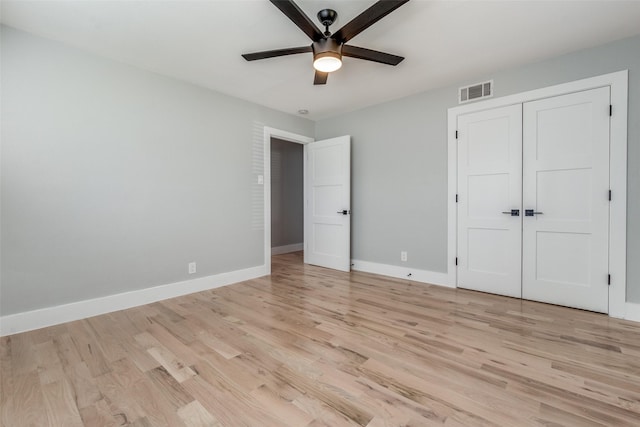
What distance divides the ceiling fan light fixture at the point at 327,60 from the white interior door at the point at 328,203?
1971 mm

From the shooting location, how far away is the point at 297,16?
1.81 metres

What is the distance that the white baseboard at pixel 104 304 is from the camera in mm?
2283

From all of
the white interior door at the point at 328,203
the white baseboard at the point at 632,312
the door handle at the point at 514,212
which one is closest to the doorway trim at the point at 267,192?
the white interior door at the point at 328,203

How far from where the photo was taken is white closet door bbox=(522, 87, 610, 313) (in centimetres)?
260

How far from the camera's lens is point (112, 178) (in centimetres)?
275

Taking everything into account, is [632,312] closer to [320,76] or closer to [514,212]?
[514,212]

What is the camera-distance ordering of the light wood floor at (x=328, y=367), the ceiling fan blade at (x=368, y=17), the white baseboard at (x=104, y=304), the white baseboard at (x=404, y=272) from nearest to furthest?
the light wood floor at (x=328, y=367) < the ceiling fan blade at (x=368, y=17) < the white baseboard at (x=104, y=304) < the white baseboard at (x=404, y=272)

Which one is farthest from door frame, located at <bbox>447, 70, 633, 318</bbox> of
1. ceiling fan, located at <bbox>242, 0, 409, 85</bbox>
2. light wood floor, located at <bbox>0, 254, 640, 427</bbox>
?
ceiling fan, located at <bbox>242, 0, 409, 85</bbox>

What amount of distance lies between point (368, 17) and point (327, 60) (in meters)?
Answer: 0.45

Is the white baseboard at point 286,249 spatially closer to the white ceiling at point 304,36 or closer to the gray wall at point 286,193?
the gray wall at point 286,193

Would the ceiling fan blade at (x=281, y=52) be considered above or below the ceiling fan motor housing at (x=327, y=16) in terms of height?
below

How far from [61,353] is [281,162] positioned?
485 cm

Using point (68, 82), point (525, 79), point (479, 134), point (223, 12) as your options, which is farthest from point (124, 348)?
point (525, 79)

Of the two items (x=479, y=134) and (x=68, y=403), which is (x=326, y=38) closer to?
(x=479, y=134)
